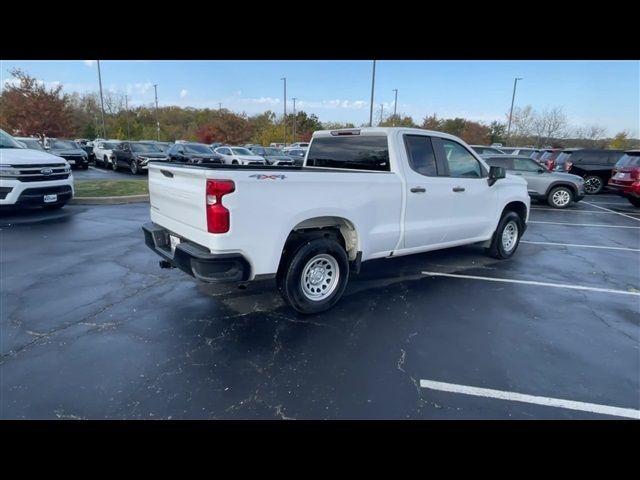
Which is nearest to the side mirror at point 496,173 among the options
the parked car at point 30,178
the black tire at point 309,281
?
the black tire at point 309,281

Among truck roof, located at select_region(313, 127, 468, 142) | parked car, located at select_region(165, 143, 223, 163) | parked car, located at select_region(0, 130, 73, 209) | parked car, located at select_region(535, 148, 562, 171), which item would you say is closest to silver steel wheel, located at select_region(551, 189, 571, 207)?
parked car, located at select_region(535, 148, 562, 171)

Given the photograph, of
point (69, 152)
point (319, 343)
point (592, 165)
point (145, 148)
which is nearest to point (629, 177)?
point (592, 165)

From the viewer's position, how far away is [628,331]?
3.96 meters

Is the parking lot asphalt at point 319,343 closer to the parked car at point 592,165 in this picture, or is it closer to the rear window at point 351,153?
the rear window at point 351,153

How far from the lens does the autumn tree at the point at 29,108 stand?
95.5 feet

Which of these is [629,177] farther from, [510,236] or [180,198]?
[180,198]

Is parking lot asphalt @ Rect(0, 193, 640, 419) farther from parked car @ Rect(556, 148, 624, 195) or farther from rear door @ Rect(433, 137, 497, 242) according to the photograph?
parked car @ Rect(556, 148, 624, 195)

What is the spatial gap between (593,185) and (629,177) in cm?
445

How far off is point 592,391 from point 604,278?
364 centimetres

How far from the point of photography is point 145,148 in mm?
20500

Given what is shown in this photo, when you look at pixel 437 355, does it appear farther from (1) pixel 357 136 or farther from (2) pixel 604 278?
(2) pixel 604 278

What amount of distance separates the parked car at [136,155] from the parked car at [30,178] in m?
11.0

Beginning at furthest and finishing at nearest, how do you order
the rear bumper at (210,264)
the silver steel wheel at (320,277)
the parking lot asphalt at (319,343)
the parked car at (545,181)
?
the parked car at (545,181)
the silver steel wheel at (320,277)
the rear bumper at (210,264)
the parking lot asphalt at (319,343)
